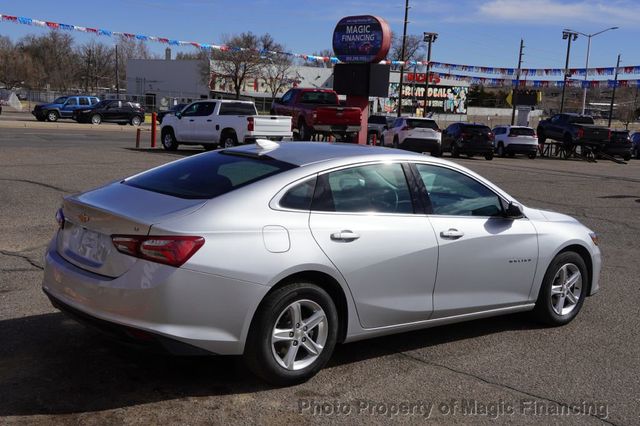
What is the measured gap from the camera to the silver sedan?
3668 mm

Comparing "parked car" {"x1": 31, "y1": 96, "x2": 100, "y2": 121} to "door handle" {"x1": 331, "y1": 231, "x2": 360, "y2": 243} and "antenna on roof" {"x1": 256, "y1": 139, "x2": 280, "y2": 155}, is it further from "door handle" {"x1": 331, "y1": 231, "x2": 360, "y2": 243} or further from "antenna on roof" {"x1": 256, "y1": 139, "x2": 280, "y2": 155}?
"door handle" {"x1": 331, "y1": 231, "x2": 360, "y2": 243}

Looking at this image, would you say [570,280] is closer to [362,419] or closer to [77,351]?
[362,419]

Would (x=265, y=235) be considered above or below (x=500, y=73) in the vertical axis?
below

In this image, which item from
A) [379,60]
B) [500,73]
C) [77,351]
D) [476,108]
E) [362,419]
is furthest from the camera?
[476,108]

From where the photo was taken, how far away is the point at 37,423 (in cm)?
346

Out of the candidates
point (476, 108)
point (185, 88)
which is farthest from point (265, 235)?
point (476, 108)

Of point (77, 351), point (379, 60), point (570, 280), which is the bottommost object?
point (77, 351)

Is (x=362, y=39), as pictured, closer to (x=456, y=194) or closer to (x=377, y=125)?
(x=377, y=125)

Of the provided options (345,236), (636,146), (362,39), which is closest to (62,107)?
(362,39)

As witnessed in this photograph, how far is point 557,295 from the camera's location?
559cm

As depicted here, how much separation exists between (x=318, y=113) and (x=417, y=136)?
19.1 feet

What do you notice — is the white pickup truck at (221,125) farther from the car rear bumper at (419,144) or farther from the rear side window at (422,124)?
the rear side window at (422,124)

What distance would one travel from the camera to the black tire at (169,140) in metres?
22.2

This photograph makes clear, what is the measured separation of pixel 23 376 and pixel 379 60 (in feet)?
73.4
